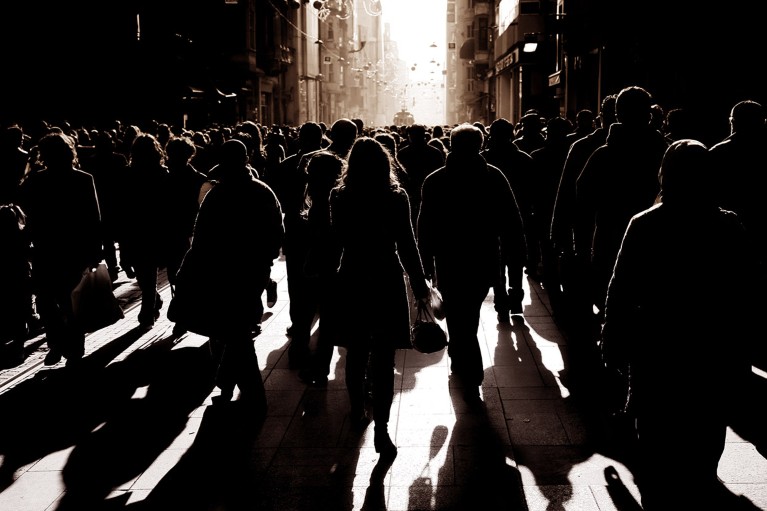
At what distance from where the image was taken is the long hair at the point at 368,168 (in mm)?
5066

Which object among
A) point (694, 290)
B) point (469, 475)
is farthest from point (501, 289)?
point (694, 290)

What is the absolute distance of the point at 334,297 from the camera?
531 cm

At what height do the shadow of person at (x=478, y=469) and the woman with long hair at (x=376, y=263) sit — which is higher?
the woman with long hair at (x=376, y=263)

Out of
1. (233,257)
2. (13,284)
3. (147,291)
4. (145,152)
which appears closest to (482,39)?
(145,152)

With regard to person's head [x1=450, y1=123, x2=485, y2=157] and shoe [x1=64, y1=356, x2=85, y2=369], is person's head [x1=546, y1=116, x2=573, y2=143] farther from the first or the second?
shoe [x1=64, y1=356, x2=85, y2=369]

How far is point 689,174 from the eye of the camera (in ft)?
12.4

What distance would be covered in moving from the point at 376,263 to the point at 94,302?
3018mm

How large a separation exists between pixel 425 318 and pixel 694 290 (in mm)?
1861

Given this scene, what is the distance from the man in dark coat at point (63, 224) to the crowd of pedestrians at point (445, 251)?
0.6 inches

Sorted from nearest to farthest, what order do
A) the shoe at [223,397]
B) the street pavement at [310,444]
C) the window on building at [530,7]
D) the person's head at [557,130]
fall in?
1. the street pavement at [310,444]
2. the shoe at [223,397]
3. the person's head at [557,130]
4. the window on building at [530,7]

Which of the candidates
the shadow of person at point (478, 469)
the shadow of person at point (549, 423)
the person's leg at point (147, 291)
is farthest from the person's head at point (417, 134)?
the shadow of person at point (478, 469)

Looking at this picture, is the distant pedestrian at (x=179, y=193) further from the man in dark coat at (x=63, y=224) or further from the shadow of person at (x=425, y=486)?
the shadow of person at (x=425, y=486)

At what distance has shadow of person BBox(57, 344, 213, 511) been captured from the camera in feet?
16.1

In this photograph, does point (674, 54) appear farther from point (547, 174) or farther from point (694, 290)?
point (694, 290)
